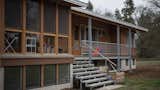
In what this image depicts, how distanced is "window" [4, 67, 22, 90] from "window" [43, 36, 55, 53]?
2.31 metres

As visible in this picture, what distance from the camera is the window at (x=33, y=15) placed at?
12914 millimetres

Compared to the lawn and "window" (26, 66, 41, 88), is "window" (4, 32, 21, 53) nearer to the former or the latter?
"window" (26, 66, 41, 88)

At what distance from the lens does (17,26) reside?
40.2 feet

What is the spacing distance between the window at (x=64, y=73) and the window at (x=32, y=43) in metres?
1.79

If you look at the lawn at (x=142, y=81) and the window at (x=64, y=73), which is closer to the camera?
the window at (x=64, y=73)

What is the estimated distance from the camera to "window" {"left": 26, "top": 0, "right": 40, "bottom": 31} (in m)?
12.9

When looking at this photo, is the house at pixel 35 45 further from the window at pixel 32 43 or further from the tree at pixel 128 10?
the tree at pixel 128 10

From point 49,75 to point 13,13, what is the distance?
349 centimetres

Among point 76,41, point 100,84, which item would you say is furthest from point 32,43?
point 76,41

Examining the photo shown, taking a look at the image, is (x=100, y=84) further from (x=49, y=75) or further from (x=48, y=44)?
(x=48, y=44)

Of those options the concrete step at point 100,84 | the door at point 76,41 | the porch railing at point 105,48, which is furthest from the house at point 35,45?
the porch railing at point 105,48

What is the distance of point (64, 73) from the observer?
15.2 m

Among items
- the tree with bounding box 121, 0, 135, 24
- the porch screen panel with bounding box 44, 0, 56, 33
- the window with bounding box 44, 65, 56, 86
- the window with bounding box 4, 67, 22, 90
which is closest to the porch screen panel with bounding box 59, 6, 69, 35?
the porch screen panel with bounding box 44, 0, 56, 33

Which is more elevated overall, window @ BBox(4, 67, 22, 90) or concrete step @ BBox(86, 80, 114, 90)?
window @ BBox(4, 67, 22, 90)
